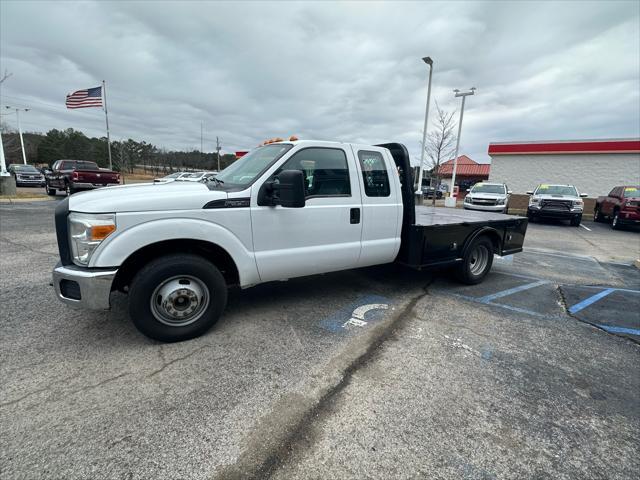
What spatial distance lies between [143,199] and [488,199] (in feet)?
49.8

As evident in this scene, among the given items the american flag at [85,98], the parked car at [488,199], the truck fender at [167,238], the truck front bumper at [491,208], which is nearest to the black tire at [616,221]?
the parked car at [488,199]

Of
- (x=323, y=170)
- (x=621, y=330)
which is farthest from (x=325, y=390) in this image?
(x=621, y=330)

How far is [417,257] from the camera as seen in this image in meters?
4.38

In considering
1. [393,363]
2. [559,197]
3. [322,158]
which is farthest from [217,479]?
[559,197]

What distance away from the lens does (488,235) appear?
17.6 ft

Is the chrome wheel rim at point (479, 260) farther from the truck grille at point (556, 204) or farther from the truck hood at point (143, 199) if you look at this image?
the truck grille at point (556, 204)

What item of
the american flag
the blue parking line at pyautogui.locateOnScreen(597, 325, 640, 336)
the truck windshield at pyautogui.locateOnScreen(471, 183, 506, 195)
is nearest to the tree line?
the american flag

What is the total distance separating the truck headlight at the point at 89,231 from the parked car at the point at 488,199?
1533 cm

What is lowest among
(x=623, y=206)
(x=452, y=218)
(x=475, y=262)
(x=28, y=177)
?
(x=475, y=262)

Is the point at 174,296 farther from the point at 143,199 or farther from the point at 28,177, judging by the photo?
the point at 28,177

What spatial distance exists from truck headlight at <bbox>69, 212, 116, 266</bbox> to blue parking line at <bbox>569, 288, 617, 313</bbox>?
18.0 feet

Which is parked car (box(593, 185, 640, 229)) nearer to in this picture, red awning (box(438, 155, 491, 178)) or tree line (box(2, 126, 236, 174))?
red awning (box(438, 155, 491, 178))

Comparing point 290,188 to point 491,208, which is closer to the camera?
point 290,188

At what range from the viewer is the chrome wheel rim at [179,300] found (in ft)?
9.65
